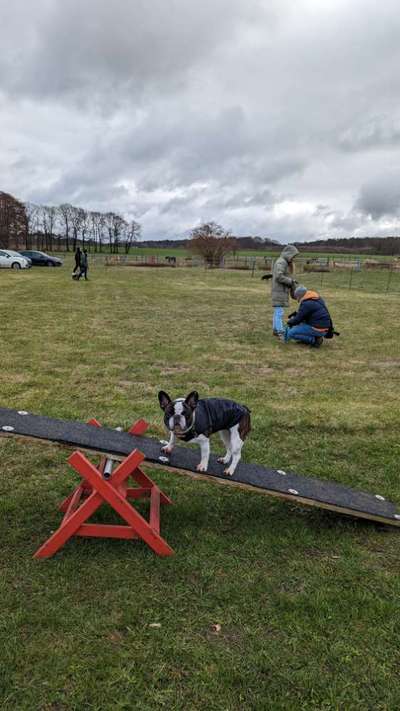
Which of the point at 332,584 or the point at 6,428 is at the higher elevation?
the point at 6,428

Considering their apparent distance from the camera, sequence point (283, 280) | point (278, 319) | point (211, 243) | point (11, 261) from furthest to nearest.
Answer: point (211, 243)
point (11, 261)
point (278, 319)
point (283, 280)

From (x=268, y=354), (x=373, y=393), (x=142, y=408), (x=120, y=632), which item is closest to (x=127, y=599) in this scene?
(x=120, y=632)

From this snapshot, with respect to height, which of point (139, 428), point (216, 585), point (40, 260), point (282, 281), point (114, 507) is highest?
point (40, 260)

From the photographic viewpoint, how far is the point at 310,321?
10008mm

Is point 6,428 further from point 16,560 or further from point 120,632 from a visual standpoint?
point 120,632

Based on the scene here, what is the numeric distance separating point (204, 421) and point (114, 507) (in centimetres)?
90

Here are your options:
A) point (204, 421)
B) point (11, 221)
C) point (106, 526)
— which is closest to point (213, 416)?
point (204, 421)

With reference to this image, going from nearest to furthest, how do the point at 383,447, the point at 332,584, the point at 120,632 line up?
the point at 120,632 → the point at 332,584 → the point at 383,447

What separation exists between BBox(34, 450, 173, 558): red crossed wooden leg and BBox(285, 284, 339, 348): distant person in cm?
760

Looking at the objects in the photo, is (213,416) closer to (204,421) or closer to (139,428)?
(204,421)

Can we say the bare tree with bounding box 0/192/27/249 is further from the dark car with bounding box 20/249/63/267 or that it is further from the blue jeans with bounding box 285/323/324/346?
the blue jeans with bounding box 285/323/324/346

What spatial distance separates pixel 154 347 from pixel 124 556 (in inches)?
264

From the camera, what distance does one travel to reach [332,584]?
3.03m

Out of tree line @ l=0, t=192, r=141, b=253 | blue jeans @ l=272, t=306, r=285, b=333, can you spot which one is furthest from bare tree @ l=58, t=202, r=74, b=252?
blue jeans @ l=272, t=306, r=285, b=333
